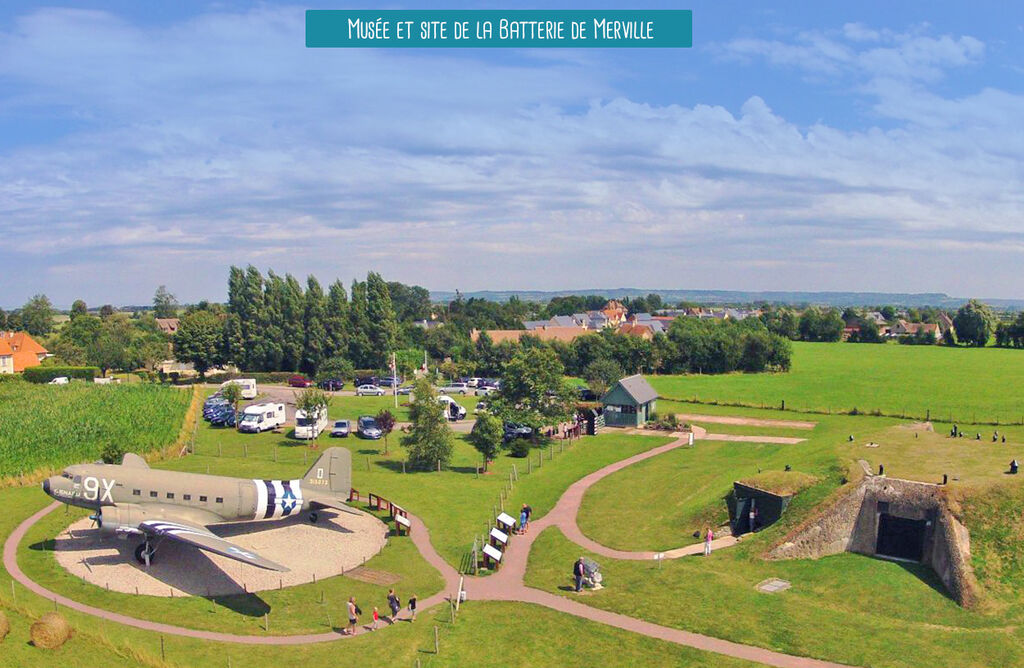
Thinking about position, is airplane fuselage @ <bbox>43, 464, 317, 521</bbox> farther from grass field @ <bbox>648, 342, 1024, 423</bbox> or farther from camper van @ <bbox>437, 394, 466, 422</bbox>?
grass field @ <bbox>648, 342, 1024, 423</bbox>

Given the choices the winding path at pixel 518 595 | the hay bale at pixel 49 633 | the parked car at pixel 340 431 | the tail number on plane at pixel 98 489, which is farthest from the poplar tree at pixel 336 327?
the hay bale at pixel 49 633

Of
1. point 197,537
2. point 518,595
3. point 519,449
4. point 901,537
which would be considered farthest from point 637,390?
point 197,537

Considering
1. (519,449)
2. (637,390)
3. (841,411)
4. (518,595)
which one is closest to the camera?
(518,595)

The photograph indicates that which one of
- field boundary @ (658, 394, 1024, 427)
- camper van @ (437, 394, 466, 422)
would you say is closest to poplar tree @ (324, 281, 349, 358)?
camper van @ (437, 394, 466, 422)

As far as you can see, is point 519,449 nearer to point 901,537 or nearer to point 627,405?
point 627,405

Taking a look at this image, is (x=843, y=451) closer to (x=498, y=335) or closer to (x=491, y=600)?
(x=491, y=600)
